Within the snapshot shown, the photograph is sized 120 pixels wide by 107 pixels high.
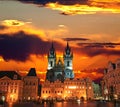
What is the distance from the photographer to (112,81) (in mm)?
41688

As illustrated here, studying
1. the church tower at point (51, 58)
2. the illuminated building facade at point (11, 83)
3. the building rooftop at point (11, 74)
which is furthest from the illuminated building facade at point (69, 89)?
the building rooftop at point (11, 74)

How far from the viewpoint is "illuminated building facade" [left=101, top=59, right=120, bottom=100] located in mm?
39028

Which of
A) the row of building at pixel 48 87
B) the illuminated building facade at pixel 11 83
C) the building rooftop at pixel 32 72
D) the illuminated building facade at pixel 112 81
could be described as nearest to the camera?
the illuminated building facade at pixel 112 81

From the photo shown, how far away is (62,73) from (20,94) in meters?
15.6

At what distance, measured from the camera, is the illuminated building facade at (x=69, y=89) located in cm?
5647

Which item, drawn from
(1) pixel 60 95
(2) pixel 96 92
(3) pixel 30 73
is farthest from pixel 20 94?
(2) pixel 96 92

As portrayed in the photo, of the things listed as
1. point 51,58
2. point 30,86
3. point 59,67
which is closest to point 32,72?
point 30,86

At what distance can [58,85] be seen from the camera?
58062mm

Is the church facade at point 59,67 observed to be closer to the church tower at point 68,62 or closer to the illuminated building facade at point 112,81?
the church tower at point 68,62

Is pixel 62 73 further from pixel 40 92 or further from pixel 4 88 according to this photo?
pixel 4 88

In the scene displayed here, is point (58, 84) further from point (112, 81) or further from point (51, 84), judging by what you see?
point (112, 81)

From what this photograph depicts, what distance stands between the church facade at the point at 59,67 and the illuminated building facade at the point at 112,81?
16.9 meters

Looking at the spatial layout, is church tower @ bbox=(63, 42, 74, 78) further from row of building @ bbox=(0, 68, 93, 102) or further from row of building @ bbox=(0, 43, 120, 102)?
row of building @ bbox=(0, 68, 93, 102)

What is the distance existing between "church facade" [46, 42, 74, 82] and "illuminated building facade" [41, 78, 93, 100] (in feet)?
8.78
